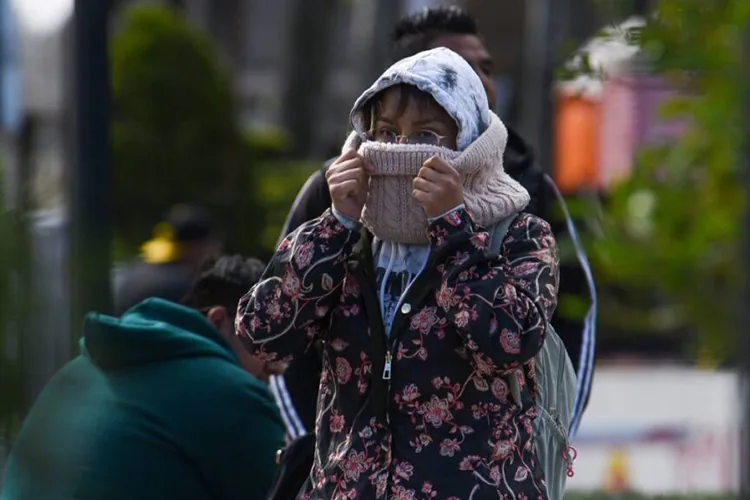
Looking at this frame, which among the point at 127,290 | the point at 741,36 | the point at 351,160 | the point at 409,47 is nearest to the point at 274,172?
the point at 127,290

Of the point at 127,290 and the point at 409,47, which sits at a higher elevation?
the point at 409,47

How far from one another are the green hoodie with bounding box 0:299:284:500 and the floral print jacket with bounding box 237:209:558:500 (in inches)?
28.6

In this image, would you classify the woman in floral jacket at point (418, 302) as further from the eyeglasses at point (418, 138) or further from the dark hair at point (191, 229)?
the dark hair at point (191, 229)

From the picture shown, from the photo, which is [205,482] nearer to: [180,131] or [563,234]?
[563,234]

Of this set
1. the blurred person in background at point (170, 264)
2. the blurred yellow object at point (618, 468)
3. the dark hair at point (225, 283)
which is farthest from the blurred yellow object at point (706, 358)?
the dark hair at point (225, 283)

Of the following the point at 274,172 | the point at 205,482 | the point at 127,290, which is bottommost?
the point at 274,172

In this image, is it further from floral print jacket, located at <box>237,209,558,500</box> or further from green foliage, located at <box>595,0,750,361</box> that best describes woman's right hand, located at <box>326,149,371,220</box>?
green foliage, located at <box>595,0,750,361</box>

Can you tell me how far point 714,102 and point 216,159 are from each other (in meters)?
6.99

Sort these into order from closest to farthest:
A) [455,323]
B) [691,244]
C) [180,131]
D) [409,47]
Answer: [455,323] < [409,47] < [691,244] < [180,131]

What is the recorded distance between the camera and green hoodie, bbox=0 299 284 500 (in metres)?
2.98

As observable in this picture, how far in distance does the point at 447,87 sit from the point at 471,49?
1.10 metres

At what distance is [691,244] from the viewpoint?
21.8 ft

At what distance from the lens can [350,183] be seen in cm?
233

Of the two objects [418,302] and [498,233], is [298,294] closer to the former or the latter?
[418,302]
